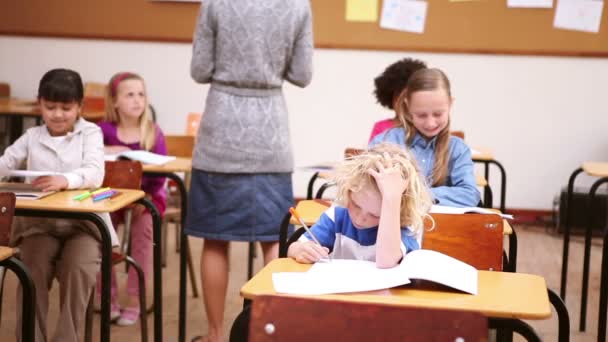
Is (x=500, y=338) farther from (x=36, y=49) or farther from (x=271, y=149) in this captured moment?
(x=36, y=49)

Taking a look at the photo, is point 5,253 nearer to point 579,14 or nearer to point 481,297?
point 481,297

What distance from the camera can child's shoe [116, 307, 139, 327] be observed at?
3873mm

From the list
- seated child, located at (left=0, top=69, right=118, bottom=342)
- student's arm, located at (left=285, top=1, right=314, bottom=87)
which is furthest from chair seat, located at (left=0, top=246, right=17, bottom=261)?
student's arm, located at (left=285, top=1, right=314, bottom=87)

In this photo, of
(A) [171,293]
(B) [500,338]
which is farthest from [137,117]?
(B) [500,338]

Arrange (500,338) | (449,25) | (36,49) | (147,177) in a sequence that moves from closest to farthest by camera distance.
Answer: (500,338) → (147,177) → (449,25) → (36,49)

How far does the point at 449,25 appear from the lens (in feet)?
20.4

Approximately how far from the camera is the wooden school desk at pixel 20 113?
17.5 feet

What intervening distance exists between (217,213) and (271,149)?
0.31 m

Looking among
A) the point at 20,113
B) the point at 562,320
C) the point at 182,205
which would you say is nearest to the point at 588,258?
the point at 182,205

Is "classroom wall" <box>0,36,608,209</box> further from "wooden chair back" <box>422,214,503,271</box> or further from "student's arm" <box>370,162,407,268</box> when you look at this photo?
"student's arm" <box>370,162,407,268</box>

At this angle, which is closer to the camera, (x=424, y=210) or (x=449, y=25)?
(x=424, y=210)

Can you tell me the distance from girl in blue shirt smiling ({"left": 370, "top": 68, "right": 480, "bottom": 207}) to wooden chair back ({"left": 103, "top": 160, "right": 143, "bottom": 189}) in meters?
0.87

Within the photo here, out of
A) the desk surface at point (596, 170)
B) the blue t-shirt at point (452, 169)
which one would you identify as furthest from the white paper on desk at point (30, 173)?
the desk surface at point (596, 170)

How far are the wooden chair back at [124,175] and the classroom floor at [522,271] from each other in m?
0.71
